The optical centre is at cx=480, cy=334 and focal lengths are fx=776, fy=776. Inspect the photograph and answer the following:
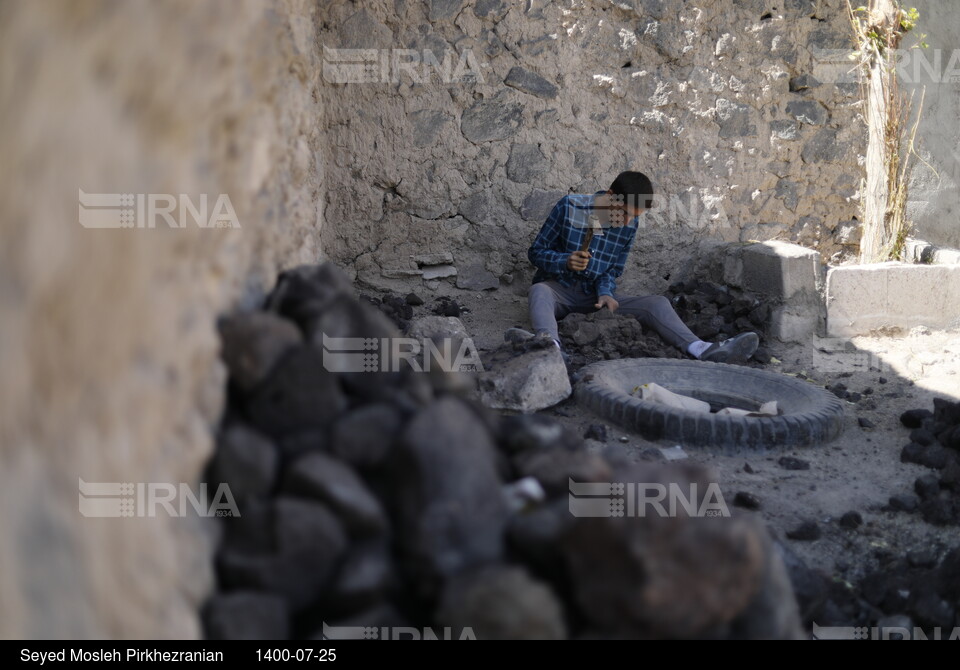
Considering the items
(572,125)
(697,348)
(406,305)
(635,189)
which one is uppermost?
(572,125)

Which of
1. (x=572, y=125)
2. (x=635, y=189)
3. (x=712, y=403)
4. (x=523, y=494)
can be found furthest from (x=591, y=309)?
(x=523, y=494)

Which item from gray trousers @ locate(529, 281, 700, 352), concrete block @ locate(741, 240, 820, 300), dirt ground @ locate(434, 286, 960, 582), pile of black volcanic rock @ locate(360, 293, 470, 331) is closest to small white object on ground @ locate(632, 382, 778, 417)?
dirt ground @ locate(434, 286, 960, 582)

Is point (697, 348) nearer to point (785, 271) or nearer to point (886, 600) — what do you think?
point (785, 271)

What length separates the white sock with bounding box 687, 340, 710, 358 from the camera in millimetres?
4387

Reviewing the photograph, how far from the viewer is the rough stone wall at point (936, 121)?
6.25 meters

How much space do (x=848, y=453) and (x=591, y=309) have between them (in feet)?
5.81

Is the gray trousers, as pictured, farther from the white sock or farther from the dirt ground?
the dirt ground

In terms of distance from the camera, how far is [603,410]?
11.7 feet

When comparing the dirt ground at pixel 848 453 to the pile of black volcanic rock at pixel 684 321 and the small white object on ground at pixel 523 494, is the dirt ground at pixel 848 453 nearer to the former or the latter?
the pile of black volcanic rock at pixel 684 321

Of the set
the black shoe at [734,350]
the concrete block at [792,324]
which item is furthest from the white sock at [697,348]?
the concrete block at [792,324]

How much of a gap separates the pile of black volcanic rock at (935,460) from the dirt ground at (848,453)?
0.12ft

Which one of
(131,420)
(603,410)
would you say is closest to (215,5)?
(131,420)

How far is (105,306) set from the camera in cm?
114
